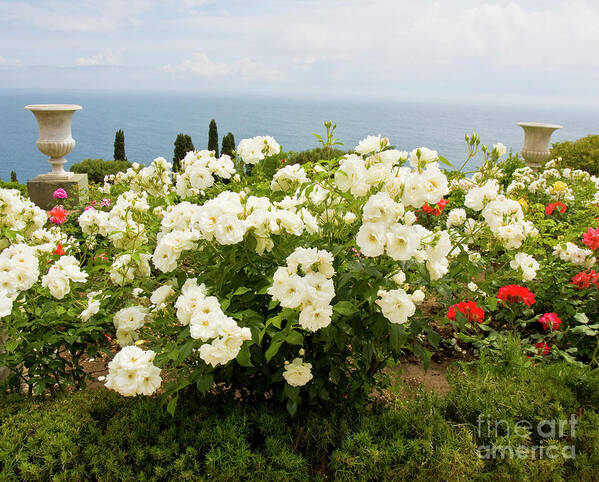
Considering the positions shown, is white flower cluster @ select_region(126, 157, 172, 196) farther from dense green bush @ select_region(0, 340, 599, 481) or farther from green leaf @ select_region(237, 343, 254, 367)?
green leaf @ select_region(237, 343, 254, 367)

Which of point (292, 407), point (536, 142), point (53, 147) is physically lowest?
point (292, 407)

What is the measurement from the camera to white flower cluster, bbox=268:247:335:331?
1438mm

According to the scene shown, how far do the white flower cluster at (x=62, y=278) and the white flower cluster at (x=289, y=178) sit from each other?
37.9 inches

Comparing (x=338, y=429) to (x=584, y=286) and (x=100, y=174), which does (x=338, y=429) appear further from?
(x=100, y=174)

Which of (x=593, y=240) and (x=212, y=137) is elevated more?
(x=212, y=137)

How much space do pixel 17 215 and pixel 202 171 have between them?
108 cm

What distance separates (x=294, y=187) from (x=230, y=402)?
0.97 meters

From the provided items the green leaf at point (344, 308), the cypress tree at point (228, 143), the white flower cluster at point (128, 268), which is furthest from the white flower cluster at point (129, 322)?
the cypress tree at point (228, 143)

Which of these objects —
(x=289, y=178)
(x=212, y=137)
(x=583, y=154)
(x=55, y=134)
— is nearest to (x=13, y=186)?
(x=55, y=134)

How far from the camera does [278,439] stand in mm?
1791

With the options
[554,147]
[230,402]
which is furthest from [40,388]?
[554,147]

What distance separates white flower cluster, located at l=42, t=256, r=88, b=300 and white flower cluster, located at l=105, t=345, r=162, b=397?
0.59 meters

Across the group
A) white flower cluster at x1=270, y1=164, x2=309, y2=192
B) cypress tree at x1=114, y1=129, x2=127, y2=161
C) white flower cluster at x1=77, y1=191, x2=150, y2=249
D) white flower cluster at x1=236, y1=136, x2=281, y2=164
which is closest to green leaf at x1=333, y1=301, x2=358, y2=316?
white flower cluster at x1=270, y1=164, x2=309, y2=192

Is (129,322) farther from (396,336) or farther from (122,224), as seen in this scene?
(396,336)
